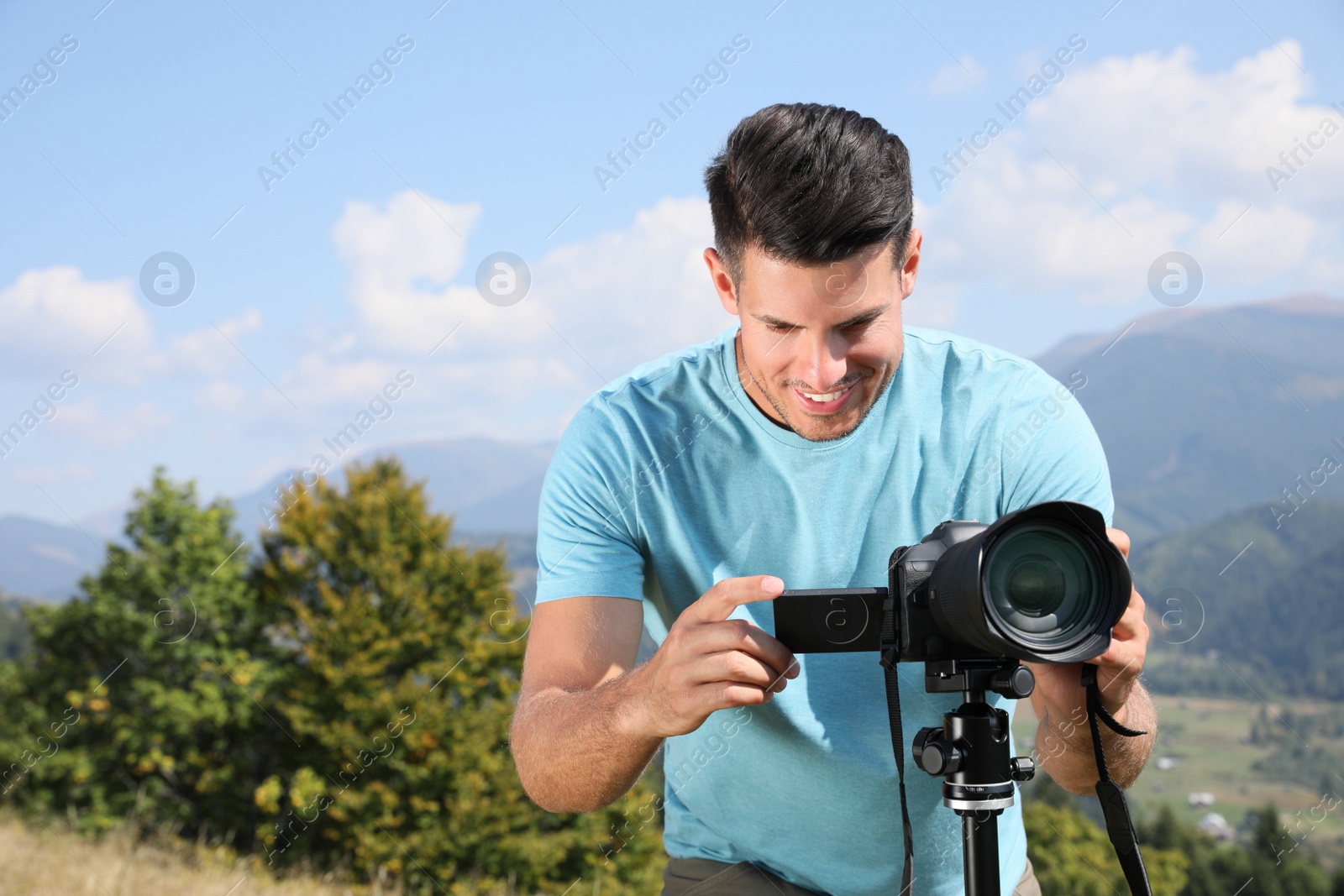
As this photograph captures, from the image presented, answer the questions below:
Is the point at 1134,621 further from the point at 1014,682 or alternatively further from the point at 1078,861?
the point at 1078,861

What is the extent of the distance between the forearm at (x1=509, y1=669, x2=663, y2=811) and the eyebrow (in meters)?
0.80

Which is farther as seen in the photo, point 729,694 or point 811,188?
point 811,188

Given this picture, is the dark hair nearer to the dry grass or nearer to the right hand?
the right hand

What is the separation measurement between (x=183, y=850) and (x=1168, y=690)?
86599mm

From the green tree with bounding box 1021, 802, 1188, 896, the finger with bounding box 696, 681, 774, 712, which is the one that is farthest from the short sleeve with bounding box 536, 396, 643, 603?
the green tree with bounding box 1021, 802, 1188, 896

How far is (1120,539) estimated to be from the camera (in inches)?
70.1

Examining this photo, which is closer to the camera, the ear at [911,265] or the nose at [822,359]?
A: the nose at [822,359]

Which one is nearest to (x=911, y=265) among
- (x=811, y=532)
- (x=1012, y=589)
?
(x=811, y=532)

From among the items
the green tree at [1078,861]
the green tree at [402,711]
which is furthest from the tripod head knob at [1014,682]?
the green tree at [1078,861]

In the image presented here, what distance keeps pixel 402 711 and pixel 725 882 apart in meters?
23.1

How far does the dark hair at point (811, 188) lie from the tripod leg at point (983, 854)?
1135 millimetres

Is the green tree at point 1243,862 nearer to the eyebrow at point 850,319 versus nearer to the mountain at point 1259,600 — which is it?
the eyebrow at point 850,319

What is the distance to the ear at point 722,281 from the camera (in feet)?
8.24

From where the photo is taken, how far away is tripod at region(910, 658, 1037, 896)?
1.68 meters
